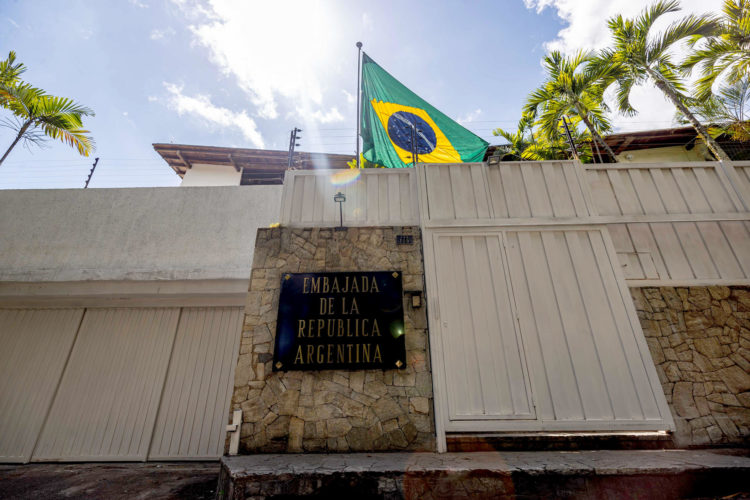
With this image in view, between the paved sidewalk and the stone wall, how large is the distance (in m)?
6.50

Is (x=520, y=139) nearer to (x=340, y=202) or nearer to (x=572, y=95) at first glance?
(x=572, y=95)

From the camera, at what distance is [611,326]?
14.4 ft

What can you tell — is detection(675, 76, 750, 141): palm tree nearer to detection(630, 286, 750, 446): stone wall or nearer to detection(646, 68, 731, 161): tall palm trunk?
detection(646, 68, 731, 161): tall palm trunk

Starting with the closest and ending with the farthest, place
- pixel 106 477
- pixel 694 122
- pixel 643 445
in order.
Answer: pixel 643 445, pixel 106 477, pixel 694 122

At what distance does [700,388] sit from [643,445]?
130 cm

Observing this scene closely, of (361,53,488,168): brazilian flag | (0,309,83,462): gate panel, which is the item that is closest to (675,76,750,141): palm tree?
(361,53,488,168): brazilian flag

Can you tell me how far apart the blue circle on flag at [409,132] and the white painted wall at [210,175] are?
790 centimetres

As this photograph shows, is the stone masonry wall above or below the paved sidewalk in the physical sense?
above

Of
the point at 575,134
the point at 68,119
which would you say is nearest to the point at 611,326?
the point at 575,134

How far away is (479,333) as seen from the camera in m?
4.36

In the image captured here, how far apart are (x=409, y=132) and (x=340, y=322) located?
5.66 m

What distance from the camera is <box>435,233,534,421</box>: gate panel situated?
403cm

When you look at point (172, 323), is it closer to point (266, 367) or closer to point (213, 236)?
point (213, 236)

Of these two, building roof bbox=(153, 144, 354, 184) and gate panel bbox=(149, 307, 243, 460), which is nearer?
gate panel bbox=(149, 307, 243, 460)
